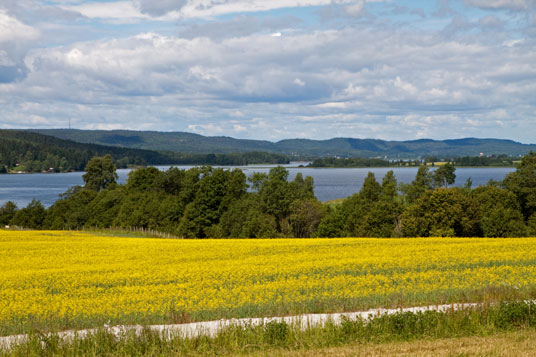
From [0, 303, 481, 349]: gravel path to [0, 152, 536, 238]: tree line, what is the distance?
1452 inches

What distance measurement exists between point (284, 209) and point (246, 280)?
190 ft

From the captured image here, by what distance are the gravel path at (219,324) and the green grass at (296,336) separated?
188 millimetres

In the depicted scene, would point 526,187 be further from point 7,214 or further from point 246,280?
point 7,214

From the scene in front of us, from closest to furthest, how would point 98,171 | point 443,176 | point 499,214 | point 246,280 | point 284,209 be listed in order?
point 246,280 < point 499,214 < point 284,209 < point 443,176 < point 98,171

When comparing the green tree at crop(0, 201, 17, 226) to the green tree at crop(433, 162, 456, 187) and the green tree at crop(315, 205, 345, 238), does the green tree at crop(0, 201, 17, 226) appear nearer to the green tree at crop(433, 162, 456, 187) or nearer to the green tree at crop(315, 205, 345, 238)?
the green tree at crop(315, 205, 345, 238)

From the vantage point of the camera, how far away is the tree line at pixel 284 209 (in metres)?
50.0

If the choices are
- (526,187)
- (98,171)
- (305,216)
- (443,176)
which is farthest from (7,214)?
(443,176)

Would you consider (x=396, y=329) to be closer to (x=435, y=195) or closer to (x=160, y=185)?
(x=435, y=195)

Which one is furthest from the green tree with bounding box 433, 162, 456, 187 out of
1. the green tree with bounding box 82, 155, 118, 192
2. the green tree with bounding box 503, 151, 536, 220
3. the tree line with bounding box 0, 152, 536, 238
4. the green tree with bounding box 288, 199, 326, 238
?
the green tree with bounding box 82, 155, 118, 192

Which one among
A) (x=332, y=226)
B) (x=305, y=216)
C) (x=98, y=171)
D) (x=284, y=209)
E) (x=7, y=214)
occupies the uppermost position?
(x=98, y=171)

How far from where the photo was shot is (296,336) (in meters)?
11.1

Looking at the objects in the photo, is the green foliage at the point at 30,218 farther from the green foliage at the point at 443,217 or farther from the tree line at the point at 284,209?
the green foliage at the point at 443,217

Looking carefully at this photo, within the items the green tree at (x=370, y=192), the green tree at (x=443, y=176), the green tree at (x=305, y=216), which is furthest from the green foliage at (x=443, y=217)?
the green tree at (x=443, y=176)

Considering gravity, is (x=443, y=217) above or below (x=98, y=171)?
below
